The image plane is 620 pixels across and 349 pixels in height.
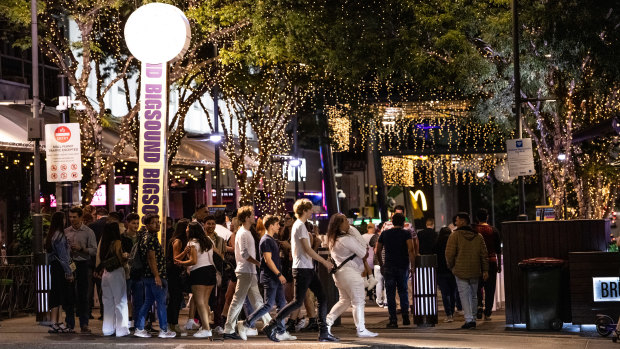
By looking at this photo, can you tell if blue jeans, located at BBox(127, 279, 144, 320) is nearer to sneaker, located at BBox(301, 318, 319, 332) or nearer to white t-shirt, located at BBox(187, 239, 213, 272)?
white t-shirt, located at BBox(187, 239, 213, 272)

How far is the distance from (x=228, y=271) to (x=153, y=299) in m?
1.75

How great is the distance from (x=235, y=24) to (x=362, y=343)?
46.8ft

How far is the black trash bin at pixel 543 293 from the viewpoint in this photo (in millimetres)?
16141

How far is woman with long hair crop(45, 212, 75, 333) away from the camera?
16.0 metres

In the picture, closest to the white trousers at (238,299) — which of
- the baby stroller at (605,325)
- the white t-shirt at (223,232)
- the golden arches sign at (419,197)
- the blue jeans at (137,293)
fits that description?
the blue jeans at (137,293)

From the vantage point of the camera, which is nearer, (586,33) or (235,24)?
(586,33)

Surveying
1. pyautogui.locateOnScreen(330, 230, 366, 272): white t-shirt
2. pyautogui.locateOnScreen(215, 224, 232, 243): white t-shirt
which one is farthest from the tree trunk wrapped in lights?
pyautogui.locateOnScreen(330, 230, 366, 272): white t-shirt

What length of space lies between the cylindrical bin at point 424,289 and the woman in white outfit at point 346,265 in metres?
2.73

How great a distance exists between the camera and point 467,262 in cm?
1708

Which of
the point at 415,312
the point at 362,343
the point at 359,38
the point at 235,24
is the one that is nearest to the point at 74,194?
the point at 235,24

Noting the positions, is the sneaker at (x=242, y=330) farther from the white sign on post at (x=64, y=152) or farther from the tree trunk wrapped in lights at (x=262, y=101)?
the tree trunk wrapped in lights at (x=262, y=101)

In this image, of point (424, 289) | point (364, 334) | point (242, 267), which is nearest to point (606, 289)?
point (424, 289)

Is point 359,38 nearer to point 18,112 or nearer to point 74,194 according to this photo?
point 74,194

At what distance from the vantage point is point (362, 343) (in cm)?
1423
